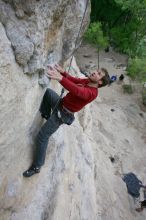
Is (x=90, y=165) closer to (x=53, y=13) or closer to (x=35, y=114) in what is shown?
(x=35, y=114)

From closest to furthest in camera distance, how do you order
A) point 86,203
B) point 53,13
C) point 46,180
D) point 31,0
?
point 31,0 < point 53,13 < point 46,180 < point 86,203

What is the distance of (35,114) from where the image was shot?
6355 millimetres

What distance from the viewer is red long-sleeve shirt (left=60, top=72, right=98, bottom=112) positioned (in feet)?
18.3

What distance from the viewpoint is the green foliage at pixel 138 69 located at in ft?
61.3

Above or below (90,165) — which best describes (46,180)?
above

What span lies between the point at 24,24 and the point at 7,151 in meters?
2.12

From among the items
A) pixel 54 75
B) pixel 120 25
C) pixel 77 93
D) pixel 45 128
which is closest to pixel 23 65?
pixel 54 75

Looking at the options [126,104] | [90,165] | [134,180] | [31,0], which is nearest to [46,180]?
[90,165]

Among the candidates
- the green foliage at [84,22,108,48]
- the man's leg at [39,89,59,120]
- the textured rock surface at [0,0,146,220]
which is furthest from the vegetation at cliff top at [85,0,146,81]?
the man's leg at [39,89,59,120]

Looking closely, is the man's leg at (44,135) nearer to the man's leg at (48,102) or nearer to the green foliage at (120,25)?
the man's leg at (48,102)

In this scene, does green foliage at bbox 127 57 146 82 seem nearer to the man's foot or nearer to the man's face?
the man's face

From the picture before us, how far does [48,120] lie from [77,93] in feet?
3.18

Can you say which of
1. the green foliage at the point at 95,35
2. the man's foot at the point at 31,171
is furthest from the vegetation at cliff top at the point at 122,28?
the man's foot at the point at 31,171

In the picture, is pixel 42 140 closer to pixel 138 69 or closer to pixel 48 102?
pixel 48 102
